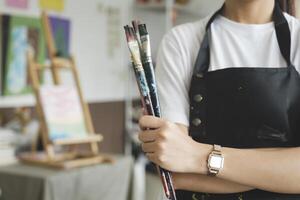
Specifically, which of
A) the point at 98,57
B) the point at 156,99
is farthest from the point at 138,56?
the point at 98,57

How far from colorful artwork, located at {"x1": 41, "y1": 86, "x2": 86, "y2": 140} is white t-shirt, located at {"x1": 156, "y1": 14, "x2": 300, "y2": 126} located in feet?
4.86

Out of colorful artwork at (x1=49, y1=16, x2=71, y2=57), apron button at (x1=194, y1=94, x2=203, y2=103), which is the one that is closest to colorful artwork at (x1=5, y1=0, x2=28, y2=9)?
colorful artwork at (x1=49, y1=16, x2=71, y2=57)

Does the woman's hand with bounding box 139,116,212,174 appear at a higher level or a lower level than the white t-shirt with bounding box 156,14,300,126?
lower

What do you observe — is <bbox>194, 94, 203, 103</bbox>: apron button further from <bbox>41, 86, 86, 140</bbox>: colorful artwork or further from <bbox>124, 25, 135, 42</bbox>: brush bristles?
<bbox>41, 86, 86, 140</bbox>: colorful artwork

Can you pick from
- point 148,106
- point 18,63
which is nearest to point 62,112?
point 18,63

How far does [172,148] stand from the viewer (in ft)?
3.01

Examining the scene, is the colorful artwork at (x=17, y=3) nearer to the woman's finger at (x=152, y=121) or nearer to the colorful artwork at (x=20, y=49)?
the colorful artwork at (x=20, y=49)

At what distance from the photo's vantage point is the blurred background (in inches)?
95.5

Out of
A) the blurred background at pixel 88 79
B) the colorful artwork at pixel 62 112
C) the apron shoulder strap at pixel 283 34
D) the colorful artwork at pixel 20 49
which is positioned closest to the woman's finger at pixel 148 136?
the apron shoulder strap at pixel 283 34

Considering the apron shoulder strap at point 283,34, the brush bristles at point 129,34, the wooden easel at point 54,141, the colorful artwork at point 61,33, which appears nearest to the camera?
the brush bristles at point 129,34

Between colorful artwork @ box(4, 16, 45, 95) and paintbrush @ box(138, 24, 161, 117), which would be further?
colorful artwork @ box(4, 16, 45, 95)

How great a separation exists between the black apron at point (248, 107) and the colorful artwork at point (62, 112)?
1.53 m

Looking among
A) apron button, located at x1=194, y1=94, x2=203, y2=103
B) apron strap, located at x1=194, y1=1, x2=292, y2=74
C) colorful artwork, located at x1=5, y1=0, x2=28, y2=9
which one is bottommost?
apron button, located at x1=194, y1=94, x2=203, y2=103

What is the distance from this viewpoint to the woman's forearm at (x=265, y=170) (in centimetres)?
92
